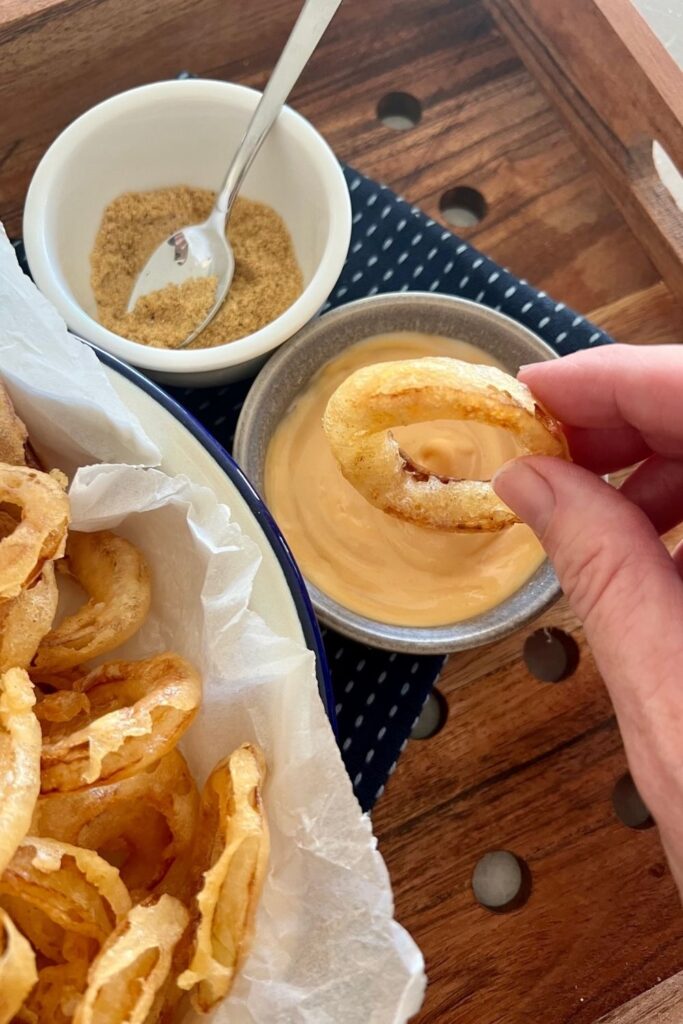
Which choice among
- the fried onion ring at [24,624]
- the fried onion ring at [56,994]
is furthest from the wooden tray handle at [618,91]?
the fried onion ring at [56,994]

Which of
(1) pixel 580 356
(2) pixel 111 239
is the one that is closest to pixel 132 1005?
(1) pixel 580 356

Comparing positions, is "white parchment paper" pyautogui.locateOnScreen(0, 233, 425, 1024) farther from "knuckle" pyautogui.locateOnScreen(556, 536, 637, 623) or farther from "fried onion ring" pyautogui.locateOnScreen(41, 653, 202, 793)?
"knuckle" pyautogui.locateOnScreen(556, 536, 637, 623)

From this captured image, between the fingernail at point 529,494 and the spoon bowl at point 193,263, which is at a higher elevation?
the spoon bowl at point 193,263

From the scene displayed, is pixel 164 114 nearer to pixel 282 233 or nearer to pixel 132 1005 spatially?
pixel 282 233

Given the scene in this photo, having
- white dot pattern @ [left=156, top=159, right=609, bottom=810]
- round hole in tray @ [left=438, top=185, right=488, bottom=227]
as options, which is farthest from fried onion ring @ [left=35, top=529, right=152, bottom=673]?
round hole in tray @ [left=438, top=185, right=488, bottom=227]

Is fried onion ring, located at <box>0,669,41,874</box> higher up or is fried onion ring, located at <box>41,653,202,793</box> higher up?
fried onion ring, located at <box>0,669,41,874</box>

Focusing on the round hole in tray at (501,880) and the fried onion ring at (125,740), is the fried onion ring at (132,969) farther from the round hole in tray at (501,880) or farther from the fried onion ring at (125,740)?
the round hole in tray at (501,880)

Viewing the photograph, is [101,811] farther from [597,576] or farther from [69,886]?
[597,576]
